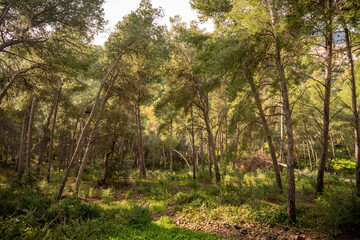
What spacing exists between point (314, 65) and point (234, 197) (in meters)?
6.59

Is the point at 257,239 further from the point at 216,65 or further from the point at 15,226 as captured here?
the point at 15,226

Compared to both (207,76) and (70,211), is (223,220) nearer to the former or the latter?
(70,211)

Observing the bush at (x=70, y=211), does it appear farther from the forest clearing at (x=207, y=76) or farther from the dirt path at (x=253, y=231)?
the dirt path at (x=253, y=231)

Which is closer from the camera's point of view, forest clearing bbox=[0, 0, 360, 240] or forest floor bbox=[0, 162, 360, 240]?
forest floor bbox=[0, 162, 360, 240]

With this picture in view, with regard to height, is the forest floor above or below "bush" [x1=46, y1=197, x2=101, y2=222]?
below

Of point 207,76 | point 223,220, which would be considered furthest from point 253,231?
point 207,76

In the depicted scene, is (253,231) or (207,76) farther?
(207,76)

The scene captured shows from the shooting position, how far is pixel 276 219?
18.6 feet

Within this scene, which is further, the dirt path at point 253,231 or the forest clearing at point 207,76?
the forest clearing at point 207,76

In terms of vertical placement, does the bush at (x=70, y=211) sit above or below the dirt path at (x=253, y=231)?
above

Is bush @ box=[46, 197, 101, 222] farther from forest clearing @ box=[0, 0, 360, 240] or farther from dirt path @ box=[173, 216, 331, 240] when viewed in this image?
dirt path @ box=[173, 216, 331, 240]

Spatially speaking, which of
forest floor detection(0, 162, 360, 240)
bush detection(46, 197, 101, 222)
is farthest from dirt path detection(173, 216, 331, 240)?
bush detection(46, 197, 101, 222)

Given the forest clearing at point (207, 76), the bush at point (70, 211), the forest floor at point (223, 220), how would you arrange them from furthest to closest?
the bush at point (70, 211) → the forest clearing at point (207, 76) → the forest floor at point (223, 220)

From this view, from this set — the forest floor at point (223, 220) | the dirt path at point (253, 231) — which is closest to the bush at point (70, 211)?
the forest floor at point (223, 220)
